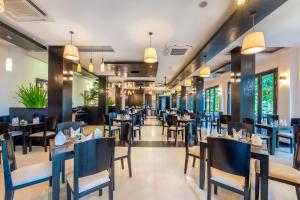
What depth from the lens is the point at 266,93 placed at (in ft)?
21.4

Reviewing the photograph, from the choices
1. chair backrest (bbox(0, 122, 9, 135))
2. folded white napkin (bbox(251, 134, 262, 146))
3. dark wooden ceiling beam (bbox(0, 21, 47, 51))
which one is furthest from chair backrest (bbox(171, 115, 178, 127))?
dark wooden ceiling beam (bbox(0, 21, 47, 51))

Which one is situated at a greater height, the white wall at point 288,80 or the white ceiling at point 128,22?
the white ceiling at point 128,22

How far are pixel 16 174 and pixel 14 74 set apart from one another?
5.01 meters

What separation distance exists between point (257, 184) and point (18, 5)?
452cm

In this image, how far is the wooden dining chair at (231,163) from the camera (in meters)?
1.76

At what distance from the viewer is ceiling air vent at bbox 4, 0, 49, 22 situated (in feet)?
8.68

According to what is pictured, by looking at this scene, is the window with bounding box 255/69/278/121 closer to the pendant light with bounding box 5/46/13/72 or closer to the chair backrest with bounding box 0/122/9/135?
the chair backrest with bounding box 0/122/9/135

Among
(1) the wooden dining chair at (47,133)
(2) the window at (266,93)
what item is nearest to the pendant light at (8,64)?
(1) the wooden dining chair at (47,133)

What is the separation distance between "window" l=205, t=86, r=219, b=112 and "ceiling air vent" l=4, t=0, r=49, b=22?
11.2 meters

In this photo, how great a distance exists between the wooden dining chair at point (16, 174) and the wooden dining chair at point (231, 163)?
80.2 inches

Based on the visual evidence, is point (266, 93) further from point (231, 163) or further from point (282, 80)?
point (231, 163)

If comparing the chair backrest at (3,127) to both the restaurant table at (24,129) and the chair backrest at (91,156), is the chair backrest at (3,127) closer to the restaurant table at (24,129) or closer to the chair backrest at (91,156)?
the restaurant table at (24,129)

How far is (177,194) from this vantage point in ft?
8.11

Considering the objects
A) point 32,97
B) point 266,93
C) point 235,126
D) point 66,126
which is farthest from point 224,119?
point 32,97
